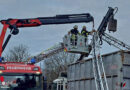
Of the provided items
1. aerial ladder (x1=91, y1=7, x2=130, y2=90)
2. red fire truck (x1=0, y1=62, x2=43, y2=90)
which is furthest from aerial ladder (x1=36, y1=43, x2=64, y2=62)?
red fire truck (x1=0, y1=62, x2=43, y2=90)

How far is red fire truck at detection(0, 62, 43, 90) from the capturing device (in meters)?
8.88

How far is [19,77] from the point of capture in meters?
9.09

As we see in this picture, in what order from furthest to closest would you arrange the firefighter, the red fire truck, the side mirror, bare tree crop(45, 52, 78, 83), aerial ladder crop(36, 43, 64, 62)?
bare tree crop(45, 52, 78, 83) < aerial ladder crop(36, 43, 64, 62) < the side mirror < the firefighter < the red fire truck

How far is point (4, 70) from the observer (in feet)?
29.7

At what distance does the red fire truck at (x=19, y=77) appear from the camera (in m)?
8.88

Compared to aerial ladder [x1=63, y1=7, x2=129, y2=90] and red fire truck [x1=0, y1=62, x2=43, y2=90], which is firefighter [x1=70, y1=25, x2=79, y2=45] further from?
red fire truck [x1=0, y1=62, x2=43, y2=90]

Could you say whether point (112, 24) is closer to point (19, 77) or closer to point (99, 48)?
point (99, 48)

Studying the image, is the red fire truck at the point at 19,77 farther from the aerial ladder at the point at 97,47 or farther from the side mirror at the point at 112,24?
the side mirror at the point at 112,24

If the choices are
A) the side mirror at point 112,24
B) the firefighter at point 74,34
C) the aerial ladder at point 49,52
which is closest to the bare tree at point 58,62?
the aerial ladder at point 49,52

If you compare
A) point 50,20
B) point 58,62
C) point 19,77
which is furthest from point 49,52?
point 58,62

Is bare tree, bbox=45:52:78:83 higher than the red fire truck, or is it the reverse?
bare tree, bbox=45:52:78:83

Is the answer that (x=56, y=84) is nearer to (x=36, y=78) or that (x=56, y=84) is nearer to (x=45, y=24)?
(x=45, y=24)

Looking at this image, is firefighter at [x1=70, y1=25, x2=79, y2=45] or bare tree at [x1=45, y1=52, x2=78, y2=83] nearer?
firefighter at [x1=70, y1=25, x2=79, y2=45]

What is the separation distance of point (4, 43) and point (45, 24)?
2.30 metres
